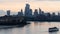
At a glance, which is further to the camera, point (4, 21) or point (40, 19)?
point (40, 19)

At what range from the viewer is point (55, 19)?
127750mm

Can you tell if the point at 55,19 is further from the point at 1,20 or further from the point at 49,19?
the point at 1,20

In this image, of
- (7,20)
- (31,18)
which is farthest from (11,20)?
(31,18)

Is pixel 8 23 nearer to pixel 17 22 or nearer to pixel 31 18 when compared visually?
pixel 17 22

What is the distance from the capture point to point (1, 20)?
277 feet

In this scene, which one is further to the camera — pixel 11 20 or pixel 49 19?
pixel 49 19

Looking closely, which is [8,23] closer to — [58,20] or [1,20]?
[1,20]

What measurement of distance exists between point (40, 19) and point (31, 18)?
17.7ft

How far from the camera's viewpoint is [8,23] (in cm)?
8131

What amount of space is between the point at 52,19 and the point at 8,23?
49437 millimetres

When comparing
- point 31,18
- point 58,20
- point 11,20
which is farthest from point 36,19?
point 11,20

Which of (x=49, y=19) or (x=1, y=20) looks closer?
(x=1, y=20)

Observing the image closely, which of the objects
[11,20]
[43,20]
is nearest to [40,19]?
[43,20]

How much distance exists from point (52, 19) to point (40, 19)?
6160 millimetres
